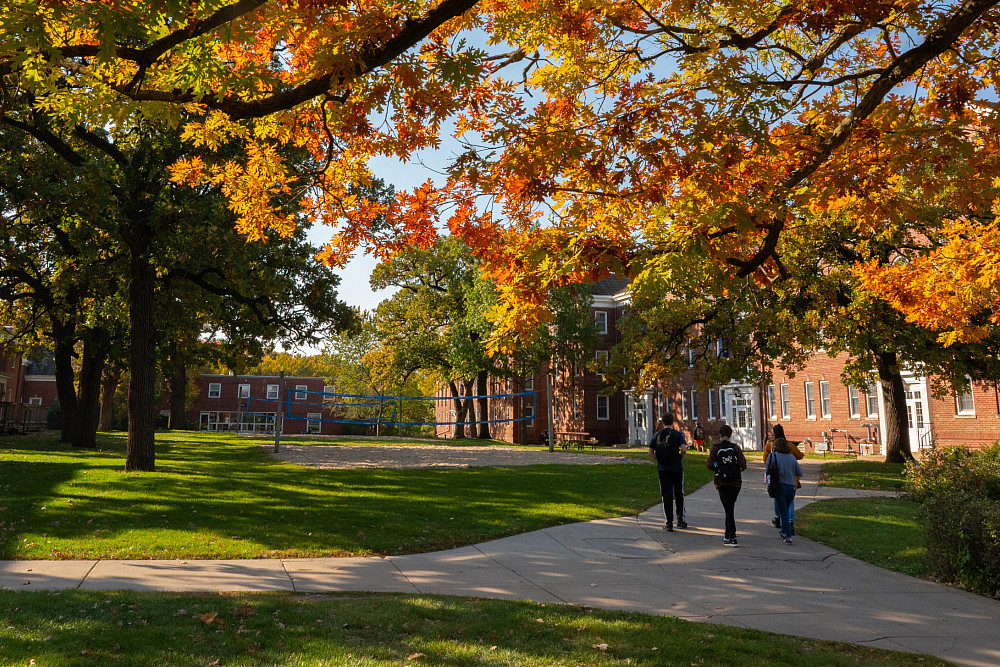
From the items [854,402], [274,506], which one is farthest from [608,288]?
[274,506]

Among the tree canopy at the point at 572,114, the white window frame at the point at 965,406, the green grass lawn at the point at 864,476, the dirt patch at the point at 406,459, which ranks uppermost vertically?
the tree canopy at the point at 572,114

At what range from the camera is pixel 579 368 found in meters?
46.7

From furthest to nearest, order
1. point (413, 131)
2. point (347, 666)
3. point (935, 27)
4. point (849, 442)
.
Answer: point (849, 442), point (413, 131), point (935, 27), point (347, 666)

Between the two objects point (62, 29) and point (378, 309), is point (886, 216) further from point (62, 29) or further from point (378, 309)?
point (378, 309)

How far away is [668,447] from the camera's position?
36.3 ft

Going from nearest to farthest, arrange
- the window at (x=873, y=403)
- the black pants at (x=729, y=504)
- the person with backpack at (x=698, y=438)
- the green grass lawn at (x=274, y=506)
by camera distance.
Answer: the green grass lawn at (x=274, y=506) → the black pants at (x=729, y=504) → the window at (x=873, y=403) → the person with backpack at (x=698, y=438)

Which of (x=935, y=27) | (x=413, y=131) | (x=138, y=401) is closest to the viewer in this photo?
(x=935, y=27)

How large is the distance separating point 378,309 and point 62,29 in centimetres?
4257

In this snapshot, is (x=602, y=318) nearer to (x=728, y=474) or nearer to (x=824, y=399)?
(x=824, y=399)

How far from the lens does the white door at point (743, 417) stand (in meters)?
37.9

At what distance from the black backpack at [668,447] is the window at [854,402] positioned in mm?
25049

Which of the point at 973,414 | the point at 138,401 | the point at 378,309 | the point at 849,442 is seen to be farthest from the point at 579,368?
the point at 138,401

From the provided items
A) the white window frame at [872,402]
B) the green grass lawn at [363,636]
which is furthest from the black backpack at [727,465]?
the white window frame at [872,402]

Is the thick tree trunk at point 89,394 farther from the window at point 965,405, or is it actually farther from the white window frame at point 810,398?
the window at point 965,405
